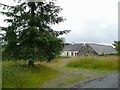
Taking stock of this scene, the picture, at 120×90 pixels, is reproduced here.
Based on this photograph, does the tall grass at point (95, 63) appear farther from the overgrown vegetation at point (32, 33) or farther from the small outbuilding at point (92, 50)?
the small outbuilding at point (92, 50)

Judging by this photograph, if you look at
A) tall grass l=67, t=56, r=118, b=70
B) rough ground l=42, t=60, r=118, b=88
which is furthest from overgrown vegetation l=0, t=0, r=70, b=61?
tall grass l=67, t=56, r=118, b=70

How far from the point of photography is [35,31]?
17.5 meters

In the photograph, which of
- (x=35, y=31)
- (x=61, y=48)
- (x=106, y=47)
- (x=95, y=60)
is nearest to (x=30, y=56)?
(x=35, y=31)

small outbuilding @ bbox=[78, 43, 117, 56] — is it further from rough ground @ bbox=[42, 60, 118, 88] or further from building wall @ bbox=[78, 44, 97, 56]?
rough ground @ bbox=[42, 60, 118, 88]

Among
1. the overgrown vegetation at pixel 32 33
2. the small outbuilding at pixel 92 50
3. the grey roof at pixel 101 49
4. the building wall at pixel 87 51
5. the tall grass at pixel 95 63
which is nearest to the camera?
the overgrown vegetation at pixel 32 33

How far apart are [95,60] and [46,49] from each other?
10906mm

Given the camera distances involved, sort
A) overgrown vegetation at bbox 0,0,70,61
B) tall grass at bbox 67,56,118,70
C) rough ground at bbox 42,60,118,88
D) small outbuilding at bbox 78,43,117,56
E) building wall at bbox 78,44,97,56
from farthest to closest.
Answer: building wall at bbox 78,44,97,56
small outbuilding at bbox 78,43,117,56
tall grass at bbox 67,56,118,70
overgrown vegetation at bbox 0,0,70,61
rough ground at bbox 42,60,118,88

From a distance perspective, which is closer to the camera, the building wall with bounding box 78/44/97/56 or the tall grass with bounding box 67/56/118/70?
the tall grass with bounding box 67/56/118/70

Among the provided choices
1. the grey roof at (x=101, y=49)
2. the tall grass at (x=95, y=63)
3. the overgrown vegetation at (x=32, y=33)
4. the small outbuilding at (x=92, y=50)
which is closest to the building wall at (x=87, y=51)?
the small outbuilding at (x=92, y=50)

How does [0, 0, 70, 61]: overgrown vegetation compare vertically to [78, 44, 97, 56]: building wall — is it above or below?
above

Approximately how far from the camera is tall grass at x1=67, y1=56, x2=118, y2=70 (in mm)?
26984

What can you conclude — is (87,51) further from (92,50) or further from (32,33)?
(32,33)

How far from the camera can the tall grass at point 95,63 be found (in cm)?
2698

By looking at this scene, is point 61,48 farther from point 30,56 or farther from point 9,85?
point 9,85
